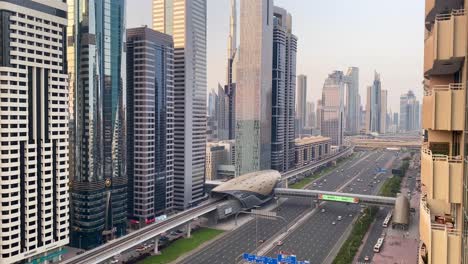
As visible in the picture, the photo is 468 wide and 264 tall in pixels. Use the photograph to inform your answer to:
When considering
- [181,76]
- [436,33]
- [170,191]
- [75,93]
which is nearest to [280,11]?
[181,76]

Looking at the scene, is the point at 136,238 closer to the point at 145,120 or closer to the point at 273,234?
the point at 273,234

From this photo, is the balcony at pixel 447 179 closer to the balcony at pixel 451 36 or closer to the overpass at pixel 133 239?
the balcony at pixel 451 36

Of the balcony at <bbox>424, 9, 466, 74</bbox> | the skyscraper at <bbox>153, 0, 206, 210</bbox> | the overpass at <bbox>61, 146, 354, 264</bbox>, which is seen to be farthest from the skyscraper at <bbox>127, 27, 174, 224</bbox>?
the balcony at <bbox>424, 9, 466, 74</bbox>

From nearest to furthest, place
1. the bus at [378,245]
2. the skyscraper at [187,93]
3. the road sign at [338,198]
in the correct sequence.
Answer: the bus at [378,245] < the road sign at [338,198] < the skyscraper at [187,93]

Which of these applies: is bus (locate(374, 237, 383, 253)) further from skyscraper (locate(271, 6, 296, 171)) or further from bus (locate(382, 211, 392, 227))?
skyscraper (locate(271, 6, 296, 171))

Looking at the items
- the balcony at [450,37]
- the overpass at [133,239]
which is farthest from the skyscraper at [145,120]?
the balcony at [450,37]

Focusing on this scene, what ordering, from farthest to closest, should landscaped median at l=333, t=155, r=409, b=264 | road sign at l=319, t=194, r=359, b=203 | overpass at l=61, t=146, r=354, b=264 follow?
road sign at l=319, t=194, r=359, b=203 < landscaped median at l=333, t=155, r=409, b=264 < overpass at l=61, t=146, r=354, b=264
